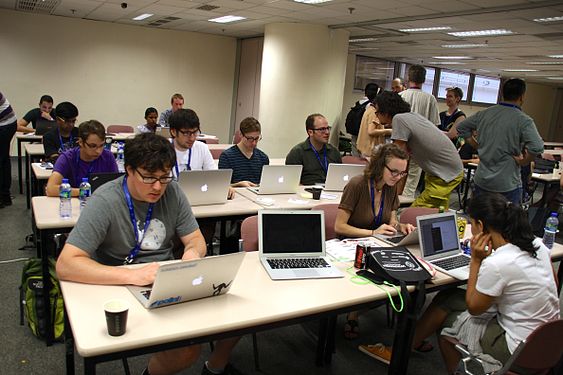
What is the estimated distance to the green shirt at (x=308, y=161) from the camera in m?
4.18

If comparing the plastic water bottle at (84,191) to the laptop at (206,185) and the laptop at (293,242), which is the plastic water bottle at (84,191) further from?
the laptop at (293,242)

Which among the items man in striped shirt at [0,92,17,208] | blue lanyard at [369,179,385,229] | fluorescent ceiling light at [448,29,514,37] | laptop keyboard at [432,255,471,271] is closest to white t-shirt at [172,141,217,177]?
blue lanyard at [369,179,385,229]

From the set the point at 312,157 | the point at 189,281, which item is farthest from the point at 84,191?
A: the point at 312,157

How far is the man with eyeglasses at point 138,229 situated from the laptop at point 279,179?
1.51 m

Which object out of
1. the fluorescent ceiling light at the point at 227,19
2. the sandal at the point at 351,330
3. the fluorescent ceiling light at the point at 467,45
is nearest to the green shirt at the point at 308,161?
the sandal at the point at 351,330

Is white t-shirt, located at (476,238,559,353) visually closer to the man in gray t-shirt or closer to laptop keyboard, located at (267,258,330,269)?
laptop keyboard, located at (267,258,330,269)

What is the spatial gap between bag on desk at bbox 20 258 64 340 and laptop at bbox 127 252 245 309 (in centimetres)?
109

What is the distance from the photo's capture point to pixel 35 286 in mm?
2553

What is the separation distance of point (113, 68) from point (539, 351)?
939 cm

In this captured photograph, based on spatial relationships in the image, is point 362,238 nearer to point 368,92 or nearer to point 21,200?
point 368,92

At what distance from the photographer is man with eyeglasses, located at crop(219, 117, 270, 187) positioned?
385cm

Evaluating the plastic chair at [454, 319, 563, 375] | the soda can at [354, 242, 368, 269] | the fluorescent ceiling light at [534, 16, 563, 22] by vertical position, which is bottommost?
the plastic chair at [454, 319, 563, 375]

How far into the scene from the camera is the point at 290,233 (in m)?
2.26

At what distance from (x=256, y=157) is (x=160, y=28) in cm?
678
